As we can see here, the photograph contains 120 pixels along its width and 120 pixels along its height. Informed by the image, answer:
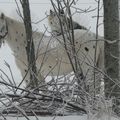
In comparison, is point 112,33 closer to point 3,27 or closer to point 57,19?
point 57,19

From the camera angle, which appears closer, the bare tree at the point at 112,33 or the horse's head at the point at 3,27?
the bare tree at the point at 112,33

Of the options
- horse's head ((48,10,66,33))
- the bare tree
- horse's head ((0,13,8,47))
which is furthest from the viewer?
horse's head ((0,13,8,47))

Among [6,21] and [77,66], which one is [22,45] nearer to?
[6,21]

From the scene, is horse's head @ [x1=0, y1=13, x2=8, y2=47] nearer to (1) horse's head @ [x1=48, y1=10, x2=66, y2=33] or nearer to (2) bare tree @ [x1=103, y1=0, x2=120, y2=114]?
(1) horse's head @ [x1=48, y1=10, x2=66, y2=33]

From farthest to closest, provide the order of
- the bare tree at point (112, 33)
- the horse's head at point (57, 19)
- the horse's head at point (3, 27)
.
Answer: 1. the horse's head at point (3, 27)
2. the bare tree at point (112, 33)
3. the horse's head at point (57, 19)

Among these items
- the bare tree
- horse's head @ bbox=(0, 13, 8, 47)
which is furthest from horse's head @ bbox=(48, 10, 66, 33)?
horse's head @ bbox=(0, 13, 8, 47)

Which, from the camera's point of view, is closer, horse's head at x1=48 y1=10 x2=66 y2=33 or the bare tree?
horse's head at x1=48 y1=10 x2=66 y2=33

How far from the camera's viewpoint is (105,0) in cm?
439

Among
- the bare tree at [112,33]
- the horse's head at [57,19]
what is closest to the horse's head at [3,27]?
the horse's head at [57,19]

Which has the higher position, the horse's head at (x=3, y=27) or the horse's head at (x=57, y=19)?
the horse's head at (x=57, y=19)

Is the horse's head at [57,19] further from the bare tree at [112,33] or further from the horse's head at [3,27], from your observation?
the horse's head at [3,27]

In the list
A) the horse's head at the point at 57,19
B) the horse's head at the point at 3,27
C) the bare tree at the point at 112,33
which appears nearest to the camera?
the horse's head at the point at 57,19

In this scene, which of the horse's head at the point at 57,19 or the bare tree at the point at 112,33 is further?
the bare tree at the point at 112,33

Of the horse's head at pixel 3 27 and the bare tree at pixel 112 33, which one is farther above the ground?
the bare tree at pixel 112 33
